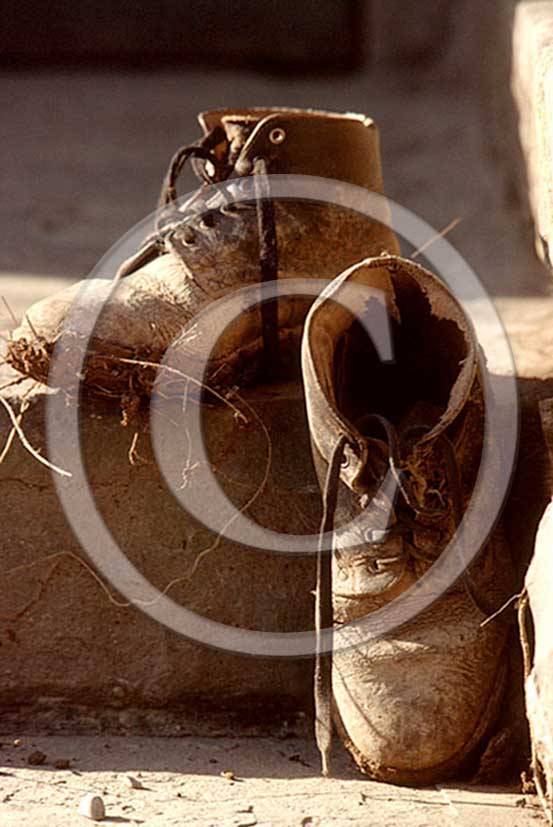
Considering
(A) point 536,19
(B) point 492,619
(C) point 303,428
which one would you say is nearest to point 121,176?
(A) point 536,19

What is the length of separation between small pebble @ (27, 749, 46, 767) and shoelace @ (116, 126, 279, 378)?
20.7 inches

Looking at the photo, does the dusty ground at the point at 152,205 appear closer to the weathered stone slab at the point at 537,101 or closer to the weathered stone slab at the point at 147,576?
the weathered stone slab at the point at 147,576

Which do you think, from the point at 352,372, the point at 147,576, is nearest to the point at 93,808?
the point at 147,576

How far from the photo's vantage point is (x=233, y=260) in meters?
1.75

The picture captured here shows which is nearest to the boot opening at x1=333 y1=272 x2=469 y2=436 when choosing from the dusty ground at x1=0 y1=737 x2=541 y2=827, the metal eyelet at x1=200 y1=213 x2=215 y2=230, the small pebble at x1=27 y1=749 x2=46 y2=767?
the metal eyelet at x1=200 y1=213 x2=215 y2=230

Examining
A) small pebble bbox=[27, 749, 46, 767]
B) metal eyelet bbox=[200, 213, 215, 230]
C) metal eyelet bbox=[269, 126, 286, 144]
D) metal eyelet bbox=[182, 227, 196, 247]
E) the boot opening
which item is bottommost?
small pebble bbox=[27, 749, 46, 767]

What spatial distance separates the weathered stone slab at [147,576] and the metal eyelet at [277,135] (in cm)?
32

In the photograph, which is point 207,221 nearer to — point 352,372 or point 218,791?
point 352,372

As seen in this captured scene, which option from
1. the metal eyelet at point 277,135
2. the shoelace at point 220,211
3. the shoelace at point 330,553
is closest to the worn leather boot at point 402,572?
the shoelace at point 330,553

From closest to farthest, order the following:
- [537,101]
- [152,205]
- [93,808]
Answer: [93,808] < [537,101] < [152,205]

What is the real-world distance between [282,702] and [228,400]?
0.36m

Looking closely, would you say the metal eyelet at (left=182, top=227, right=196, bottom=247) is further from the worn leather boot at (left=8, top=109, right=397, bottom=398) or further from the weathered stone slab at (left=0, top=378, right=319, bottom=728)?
the weathered stone slab at (left=0, top=378, right=319, bottom=728)

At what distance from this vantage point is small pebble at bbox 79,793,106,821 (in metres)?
1.46

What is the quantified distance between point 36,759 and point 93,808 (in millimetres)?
175
